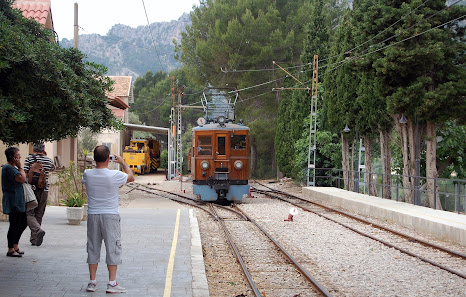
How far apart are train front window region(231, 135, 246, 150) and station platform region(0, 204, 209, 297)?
9.00m

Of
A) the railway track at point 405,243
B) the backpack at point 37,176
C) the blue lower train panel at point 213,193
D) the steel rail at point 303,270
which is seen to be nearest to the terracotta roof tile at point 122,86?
the blue lower train panel at point 213,193

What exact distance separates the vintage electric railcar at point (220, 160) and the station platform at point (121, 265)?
859 cm

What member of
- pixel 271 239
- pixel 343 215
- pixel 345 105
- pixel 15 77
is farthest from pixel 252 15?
pixel 15 77

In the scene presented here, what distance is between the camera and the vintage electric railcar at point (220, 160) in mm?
21719

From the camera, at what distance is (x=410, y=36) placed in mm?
19672

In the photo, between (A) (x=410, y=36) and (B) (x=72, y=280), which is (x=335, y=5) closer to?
(A) (x=410, y=36)

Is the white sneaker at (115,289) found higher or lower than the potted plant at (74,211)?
lower

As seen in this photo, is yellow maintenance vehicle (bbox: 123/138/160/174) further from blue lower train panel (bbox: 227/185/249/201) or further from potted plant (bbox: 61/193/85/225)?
potted plant (bbox: 61/193/85/225)

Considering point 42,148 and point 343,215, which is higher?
point 42,148

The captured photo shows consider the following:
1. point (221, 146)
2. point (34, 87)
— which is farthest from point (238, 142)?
point (34, 87)

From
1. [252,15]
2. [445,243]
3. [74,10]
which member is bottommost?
[445,243]

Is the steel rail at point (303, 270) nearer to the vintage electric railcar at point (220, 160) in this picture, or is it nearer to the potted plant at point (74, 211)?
the potted plant at point (74, 211)

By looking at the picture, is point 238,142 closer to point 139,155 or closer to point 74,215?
point 74,215

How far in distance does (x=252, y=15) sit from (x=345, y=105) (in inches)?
708
